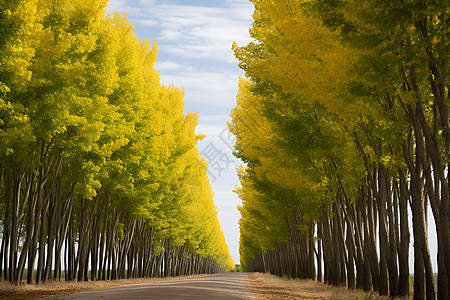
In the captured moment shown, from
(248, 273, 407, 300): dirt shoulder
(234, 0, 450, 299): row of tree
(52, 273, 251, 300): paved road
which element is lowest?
(248, 273, 407, 300): dirt shoulder

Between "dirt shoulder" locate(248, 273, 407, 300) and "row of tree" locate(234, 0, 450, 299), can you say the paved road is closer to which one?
"dirt shoulder" locate(248, 273, 407, 300)

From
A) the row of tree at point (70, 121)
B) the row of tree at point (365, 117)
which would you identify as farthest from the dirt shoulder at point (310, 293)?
the row of tree at point (70, 121)

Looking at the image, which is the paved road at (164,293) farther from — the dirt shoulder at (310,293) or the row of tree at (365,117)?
the row of tree at (365,117)

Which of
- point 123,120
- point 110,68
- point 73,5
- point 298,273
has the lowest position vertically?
point 298,273

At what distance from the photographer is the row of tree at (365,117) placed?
31.8 ft

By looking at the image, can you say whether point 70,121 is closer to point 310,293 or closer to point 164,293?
point 164,293

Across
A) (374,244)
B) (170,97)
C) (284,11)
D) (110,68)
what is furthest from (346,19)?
(170,97)

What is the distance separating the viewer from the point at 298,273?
37.6 meters

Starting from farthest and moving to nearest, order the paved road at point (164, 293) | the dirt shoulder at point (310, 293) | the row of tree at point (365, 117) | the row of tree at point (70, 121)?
the dirt shoulder at point (310, 293)
the row of tree at point (70, 121)
the paved road at point (164, 293)
the row of tree at point (365, 117)

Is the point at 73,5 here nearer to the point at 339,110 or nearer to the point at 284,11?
the point at 284,11

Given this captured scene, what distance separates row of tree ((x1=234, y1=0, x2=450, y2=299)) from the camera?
970 cm

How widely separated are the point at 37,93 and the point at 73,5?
3626mm

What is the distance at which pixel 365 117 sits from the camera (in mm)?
14602

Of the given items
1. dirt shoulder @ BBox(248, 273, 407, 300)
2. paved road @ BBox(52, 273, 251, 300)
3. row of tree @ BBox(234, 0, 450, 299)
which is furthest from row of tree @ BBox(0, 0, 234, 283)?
dirt shoulder @ BBox(248, 273, 407, 300)
